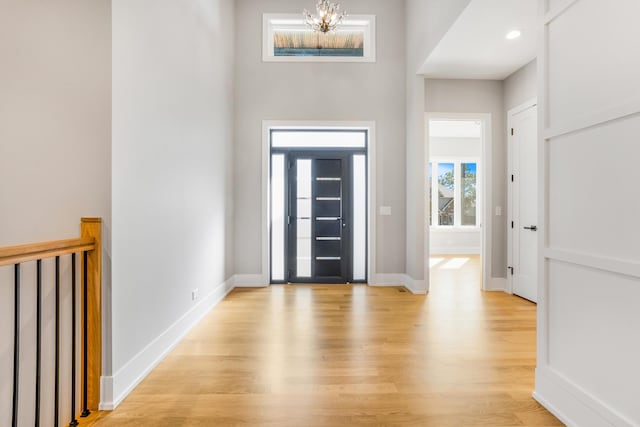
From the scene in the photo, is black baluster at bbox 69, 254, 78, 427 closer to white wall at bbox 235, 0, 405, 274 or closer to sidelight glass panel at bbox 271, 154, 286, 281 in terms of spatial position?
white wall at bbox 235, 0, 405, 274

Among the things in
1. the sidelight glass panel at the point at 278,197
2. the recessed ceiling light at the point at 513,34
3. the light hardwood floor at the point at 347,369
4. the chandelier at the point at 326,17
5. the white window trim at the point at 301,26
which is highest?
the white window trim at the point at 301,26

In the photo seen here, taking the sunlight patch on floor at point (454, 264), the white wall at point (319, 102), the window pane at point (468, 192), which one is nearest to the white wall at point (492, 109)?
the white wall at point (319, 102)

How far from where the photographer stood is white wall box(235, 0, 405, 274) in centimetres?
474

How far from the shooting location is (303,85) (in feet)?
15.6

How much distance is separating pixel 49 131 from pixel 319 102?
138 inches

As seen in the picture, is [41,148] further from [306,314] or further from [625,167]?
[625,167]

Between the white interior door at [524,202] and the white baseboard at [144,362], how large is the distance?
4081 mm

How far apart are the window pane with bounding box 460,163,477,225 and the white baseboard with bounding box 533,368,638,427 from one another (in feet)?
25.2

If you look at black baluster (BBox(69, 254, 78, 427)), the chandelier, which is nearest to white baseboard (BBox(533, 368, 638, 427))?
black baluster (BBox(69, 254, 78, 427))

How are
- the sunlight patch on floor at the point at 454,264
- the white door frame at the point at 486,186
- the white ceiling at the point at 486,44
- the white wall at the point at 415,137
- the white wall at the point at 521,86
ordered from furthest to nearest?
the sunlight patch on floor at the point at 454,264 < the white door frame at the point at 486,186 < the white wall at the point at 415,137 < the white wall at the point at 521,86 < the white ceiling at the point at 486,44

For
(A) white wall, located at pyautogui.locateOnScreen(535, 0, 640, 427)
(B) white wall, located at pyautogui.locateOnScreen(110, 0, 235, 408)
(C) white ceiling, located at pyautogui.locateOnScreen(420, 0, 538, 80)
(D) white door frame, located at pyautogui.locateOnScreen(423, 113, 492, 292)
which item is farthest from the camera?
(D) white door frame, located at pyautogui.locateOnScreen(423, 113, 492, 292)

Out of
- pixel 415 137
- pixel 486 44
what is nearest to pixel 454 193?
pixel 415 137

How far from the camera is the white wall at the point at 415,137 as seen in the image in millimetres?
4152

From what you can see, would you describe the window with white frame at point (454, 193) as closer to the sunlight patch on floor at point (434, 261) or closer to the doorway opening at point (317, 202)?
the sunlight patch on floor at point (434, 261)
